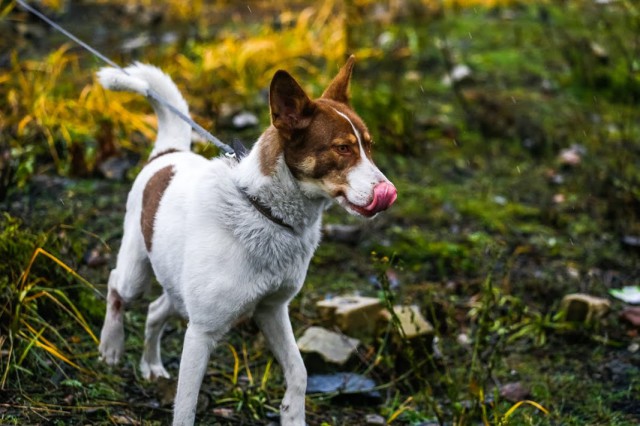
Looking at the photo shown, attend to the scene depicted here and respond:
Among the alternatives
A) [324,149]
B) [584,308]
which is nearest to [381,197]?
[324,149]

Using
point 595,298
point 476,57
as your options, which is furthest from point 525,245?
point 476,57

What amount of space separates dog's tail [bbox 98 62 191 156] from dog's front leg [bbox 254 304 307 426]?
41.2 inches

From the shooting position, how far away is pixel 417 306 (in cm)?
446

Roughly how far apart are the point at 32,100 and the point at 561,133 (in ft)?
13.6

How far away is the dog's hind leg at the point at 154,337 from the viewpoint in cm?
368

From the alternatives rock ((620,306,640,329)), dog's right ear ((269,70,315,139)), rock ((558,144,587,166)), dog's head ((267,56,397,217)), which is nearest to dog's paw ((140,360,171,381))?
dog's head ((267,56,397,217))

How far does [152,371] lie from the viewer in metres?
3.77

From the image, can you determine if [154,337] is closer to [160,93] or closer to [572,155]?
[160,93]

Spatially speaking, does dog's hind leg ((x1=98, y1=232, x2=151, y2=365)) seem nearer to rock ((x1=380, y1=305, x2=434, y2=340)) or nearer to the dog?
the dog

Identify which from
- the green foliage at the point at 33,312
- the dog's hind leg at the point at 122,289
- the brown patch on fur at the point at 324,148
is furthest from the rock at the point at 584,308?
the green foliage at the point at 33,312

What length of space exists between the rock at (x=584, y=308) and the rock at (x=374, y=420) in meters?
1.32

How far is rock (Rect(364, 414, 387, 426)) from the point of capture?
142 inches

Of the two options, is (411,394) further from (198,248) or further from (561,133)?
(561,133)

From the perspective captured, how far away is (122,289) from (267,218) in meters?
0.96
